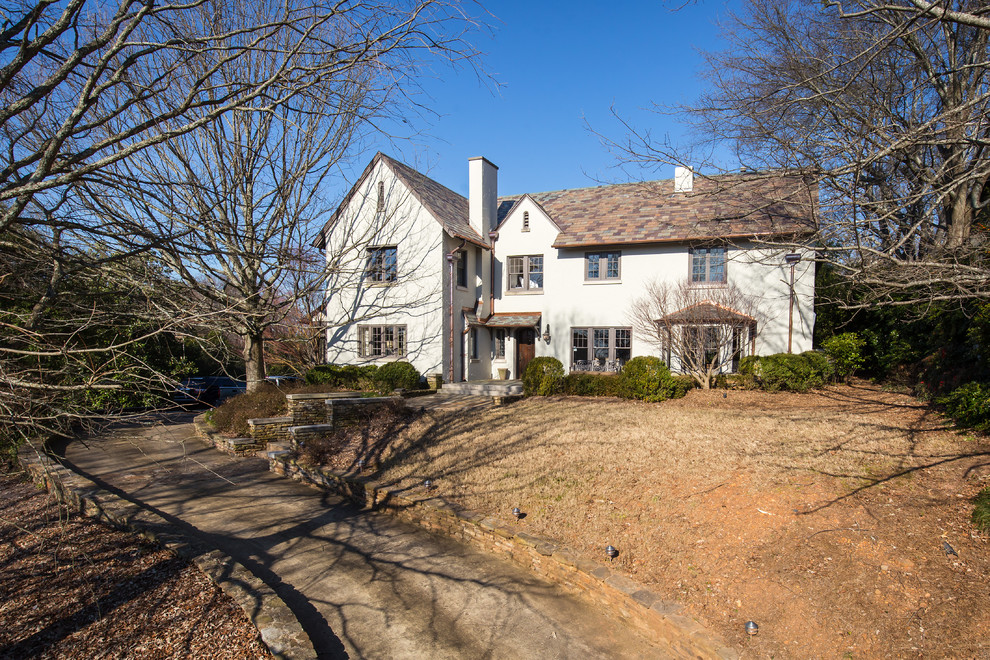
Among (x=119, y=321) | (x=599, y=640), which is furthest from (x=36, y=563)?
(x=599, y=640)

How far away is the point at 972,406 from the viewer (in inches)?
332

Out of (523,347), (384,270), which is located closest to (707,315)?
(523,347)

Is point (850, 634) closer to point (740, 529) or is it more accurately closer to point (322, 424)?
point (740, 529)

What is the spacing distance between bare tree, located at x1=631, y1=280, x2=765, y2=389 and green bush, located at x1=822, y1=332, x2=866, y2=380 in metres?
2.27

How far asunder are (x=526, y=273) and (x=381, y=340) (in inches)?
244

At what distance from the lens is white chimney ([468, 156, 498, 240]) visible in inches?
885

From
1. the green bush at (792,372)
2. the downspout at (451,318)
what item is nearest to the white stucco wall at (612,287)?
the green bush at (792,372)

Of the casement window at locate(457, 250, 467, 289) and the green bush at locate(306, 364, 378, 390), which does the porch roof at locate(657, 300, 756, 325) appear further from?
the green bush at locate(306, 364, 378, 390)

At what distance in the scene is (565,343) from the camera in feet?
69.5

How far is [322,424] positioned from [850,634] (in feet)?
35.4

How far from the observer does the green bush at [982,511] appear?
18.7 feet

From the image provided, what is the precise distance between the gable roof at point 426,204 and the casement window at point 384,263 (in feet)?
6.28

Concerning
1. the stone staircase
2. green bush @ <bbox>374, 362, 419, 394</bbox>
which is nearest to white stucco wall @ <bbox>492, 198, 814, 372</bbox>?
the stone staircase

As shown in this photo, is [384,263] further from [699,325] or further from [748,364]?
[748,364]
